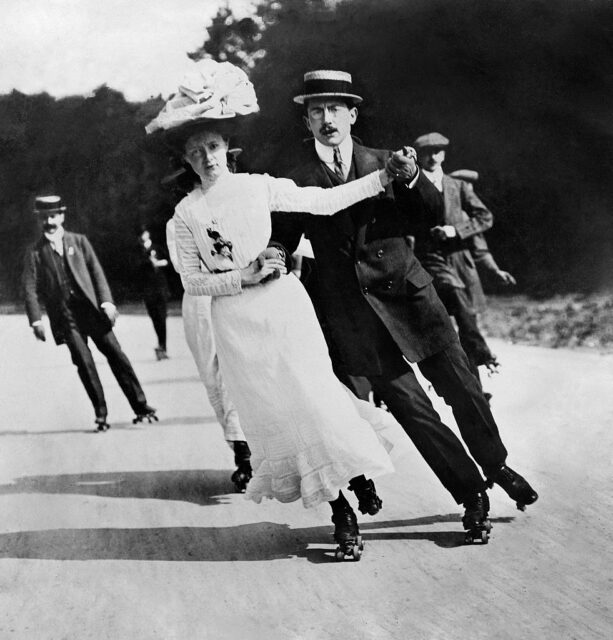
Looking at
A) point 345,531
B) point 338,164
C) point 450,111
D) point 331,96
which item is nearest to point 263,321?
point 338,164

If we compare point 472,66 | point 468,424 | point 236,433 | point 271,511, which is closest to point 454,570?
point 468,424

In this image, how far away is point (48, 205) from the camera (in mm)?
6195

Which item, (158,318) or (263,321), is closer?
(263,321)

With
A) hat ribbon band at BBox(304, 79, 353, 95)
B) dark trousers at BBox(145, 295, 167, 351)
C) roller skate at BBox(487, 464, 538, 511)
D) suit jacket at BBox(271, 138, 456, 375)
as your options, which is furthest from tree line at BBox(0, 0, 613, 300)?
roller skate at BBox(487, 464, 538, 511)

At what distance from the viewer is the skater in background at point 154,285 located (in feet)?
20.5

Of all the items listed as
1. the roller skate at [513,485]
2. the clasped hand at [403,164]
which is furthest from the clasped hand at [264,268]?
the roller skate at [513,485]

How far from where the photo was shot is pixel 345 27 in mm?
5531

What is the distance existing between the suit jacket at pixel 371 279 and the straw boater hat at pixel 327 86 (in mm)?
244

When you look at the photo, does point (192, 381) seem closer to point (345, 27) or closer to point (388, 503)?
point (388, 503)

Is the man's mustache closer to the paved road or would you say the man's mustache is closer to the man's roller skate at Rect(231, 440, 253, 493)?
the paved road

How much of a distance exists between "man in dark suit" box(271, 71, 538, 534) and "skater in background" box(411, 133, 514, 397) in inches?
24.7

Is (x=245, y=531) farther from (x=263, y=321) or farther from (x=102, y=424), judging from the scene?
(x=102, y=424)

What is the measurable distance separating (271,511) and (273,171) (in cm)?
159

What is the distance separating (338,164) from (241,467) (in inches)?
68.2
